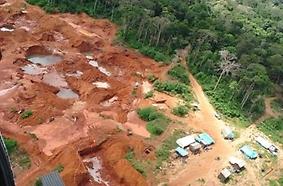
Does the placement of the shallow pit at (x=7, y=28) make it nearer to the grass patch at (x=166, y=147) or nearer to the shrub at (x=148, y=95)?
the shrub at (x=148, y=95)

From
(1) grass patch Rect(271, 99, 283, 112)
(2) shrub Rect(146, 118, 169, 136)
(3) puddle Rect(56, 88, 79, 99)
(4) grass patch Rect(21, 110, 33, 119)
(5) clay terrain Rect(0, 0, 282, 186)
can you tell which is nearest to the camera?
(5) clay terrain Rect(0, 0, 282, 186)

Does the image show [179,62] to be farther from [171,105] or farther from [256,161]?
[256,161]

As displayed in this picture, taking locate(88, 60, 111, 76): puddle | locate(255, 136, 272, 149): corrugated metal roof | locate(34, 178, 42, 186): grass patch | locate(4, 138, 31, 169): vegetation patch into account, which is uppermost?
locate(255, 136, 272, 149): corrugated metal roof

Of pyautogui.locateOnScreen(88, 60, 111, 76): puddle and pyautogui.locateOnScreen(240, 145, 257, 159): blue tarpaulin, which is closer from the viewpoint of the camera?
pyautogui.locateOnScreen(240, 145, 257, 159): blue tarpaulin

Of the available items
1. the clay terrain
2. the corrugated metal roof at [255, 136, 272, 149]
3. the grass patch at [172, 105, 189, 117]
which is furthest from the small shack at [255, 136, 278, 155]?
the grass patch at [172, 105, 189, 117]

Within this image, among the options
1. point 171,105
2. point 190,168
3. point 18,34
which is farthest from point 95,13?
point 190,168

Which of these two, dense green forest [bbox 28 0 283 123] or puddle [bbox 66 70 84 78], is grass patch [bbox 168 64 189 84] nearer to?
dense green forest [bbox 28 0 283 123]
